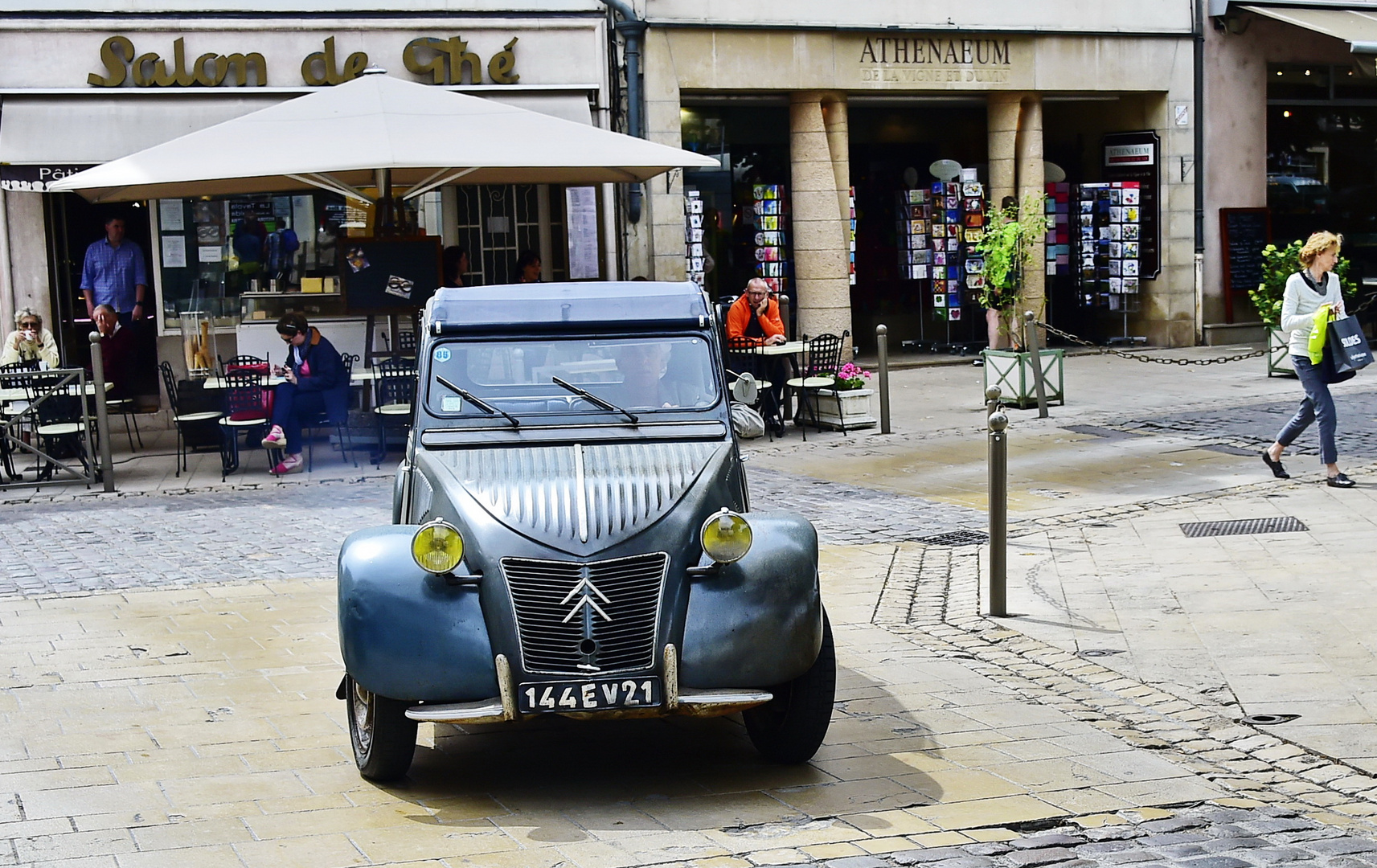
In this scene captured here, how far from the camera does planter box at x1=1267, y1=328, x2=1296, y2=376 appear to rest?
1755 cm

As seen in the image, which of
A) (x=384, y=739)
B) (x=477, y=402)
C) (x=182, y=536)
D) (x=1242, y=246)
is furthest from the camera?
(x=1242, y=246)

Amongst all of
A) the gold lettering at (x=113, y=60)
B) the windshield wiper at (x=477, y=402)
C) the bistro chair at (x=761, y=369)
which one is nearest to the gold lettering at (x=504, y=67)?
the gold lettering at (x=113, y=60)

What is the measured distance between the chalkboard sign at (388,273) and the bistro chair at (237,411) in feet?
Answer: 3.55

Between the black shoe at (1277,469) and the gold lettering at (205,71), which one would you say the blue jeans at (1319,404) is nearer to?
the black shoe at (1277,469)

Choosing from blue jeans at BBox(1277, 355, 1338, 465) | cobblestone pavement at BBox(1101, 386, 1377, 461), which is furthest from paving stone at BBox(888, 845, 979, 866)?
cobblestone pavement at BBox(1101, 386, 1377, 461)

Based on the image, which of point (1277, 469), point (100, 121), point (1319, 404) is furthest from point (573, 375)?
point (100, 121)

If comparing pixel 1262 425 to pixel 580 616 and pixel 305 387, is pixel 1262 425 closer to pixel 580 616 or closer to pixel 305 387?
pixel 305 387

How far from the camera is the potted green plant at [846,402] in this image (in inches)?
595

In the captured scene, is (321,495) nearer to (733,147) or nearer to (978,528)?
(978,528)

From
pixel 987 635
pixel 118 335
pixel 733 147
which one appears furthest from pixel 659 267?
pixel 987 635

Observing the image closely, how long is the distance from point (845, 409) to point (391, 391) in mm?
4115

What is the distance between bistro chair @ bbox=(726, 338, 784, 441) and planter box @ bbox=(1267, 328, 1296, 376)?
5.86 metres

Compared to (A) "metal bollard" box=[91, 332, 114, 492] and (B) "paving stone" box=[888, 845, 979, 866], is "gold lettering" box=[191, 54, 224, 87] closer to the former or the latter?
(A) "metal bollard" box=[91, 332, 114, 492]

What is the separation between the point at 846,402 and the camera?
1509 centimetres
